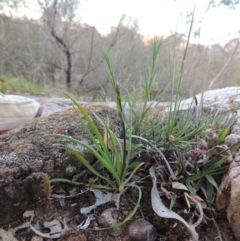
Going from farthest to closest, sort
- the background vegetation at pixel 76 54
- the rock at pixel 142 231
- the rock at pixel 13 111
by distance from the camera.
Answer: the background vegetation at pixel 76 54
the rock at pixel 13 111
the rock at pixel 142 231

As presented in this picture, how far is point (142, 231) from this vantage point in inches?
22.5

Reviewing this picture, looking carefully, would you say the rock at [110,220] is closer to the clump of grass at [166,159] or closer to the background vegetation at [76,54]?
the clump of grass at [166,159]

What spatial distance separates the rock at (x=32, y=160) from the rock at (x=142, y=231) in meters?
0.20

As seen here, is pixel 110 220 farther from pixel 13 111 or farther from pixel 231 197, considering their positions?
pixel 13 111

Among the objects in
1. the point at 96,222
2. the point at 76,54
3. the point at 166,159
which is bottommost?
the point at 96,222

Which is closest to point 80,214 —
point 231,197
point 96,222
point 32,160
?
point 96,222

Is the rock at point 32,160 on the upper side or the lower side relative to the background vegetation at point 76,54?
lower

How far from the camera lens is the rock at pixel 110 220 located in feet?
1.94

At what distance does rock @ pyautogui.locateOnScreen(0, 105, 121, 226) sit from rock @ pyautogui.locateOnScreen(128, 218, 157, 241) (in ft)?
0.64

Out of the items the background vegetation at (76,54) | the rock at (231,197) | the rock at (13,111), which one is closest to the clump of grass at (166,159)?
the rock at (231,197)

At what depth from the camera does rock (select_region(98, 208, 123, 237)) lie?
590 millimetres

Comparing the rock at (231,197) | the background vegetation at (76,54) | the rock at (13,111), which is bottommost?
the rock at (231,197)

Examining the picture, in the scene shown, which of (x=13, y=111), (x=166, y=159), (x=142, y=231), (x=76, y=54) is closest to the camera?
(x=142, y=231)

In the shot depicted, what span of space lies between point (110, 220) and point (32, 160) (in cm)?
21
